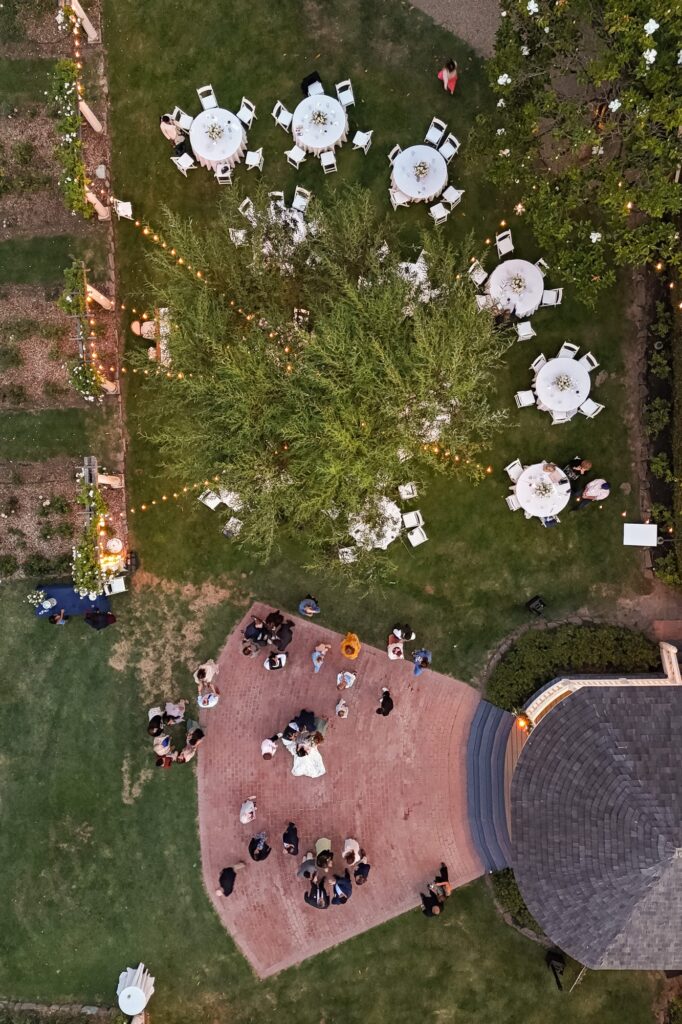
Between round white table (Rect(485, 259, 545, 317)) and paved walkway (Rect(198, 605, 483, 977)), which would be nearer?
round white table (Rect(485, 259, 545, 317))

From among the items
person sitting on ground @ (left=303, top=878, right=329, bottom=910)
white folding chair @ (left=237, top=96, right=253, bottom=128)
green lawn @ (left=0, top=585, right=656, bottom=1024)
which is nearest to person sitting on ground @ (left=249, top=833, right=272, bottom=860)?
person sitting on ground @ (left=303, top=878, right=329, bottom=910)

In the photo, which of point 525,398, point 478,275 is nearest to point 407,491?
point 525,398

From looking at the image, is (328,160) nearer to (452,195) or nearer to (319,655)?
(452,195)

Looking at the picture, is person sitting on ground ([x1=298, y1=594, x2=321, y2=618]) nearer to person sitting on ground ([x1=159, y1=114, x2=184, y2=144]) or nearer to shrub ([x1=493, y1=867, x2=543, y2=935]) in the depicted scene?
shrub ([x1=493, y1=867, x2=543, y2=935])

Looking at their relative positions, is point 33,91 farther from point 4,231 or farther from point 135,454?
point 135,454

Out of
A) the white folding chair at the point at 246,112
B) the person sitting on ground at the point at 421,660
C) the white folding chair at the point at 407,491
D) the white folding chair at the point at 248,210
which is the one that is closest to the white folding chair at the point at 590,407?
the white folding chair at the point at 407,491

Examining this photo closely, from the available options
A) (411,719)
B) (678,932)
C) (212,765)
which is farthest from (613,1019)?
(212,765)
